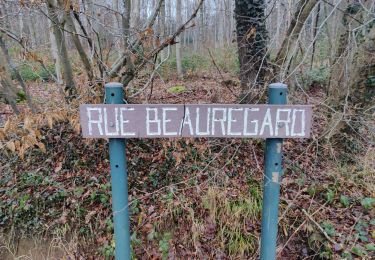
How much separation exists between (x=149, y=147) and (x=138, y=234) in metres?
1.13

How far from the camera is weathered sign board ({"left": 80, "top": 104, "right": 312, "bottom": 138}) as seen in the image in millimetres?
1633

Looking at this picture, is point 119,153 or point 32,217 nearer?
point 119,153

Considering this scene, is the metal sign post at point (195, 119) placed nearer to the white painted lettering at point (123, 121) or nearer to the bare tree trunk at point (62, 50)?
the white painted lettering at point (123, 121)

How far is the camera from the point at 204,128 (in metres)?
1.67

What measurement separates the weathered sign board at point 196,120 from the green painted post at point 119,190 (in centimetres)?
10

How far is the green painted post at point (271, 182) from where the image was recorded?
1.67 m

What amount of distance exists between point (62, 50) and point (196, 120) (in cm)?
264

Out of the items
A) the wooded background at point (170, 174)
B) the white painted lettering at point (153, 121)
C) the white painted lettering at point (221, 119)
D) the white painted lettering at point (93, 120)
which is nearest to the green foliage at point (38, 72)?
the wooded background at point (170, 174)

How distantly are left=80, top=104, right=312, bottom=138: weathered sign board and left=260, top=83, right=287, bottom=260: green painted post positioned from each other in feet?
0.25

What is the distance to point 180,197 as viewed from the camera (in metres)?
2.95

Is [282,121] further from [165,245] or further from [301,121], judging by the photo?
[165,245]

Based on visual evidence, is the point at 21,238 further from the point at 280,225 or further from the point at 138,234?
the point at 280,225

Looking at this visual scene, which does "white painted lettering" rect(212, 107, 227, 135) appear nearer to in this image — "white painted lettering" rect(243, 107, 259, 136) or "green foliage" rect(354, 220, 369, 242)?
"white painted lettering" rect(243, 107, 259, 136)

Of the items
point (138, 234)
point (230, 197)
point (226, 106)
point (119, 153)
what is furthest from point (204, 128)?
point (138, 234)
